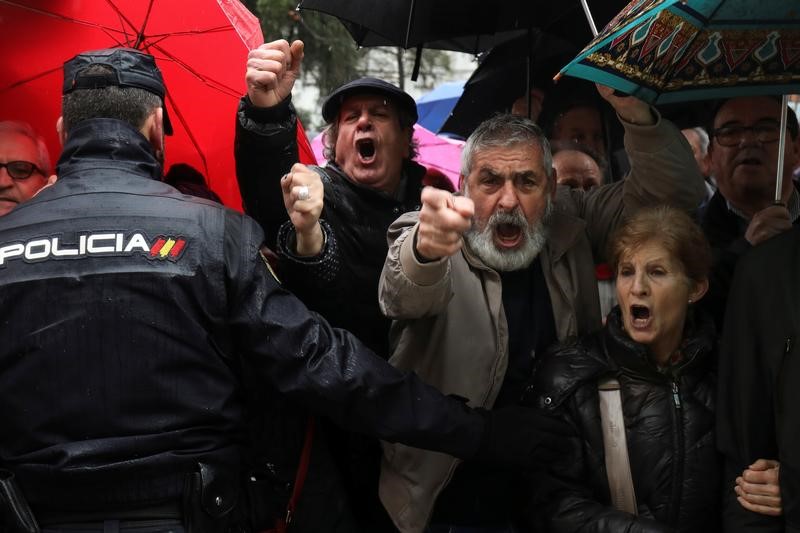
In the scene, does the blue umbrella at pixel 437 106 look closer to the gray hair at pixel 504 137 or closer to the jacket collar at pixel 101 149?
the gray hair at pixel 504 137

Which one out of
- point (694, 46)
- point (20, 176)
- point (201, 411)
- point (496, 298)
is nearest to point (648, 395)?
point (496, 298)

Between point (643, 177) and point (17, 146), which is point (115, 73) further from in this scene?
point (643, 177)

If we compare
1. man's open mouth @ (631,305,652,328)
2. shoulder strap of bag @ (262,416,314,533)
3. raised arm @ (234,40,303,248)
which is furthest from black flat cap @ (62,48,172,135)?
man's open mouth @ (631,305,652,328)

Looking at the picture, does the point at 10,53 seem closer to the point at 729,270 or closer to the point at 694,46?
the point at 694,46

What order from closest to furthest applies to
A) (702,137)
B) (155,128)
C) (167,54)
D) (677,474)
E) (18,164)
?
(155,128)
(677,474)
(18,164)
(167,54)
(702,137)

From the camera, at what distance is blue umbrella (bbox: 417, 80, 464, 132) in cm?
933

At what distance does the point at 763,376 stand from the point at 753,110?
1823 mm

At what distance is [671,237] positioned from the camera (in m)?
3.84

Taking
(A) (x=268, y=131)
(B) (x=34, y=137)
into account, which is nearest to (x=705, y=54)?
(A) (x=268, y=131)

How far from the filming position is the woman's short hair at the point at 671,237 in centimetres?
384

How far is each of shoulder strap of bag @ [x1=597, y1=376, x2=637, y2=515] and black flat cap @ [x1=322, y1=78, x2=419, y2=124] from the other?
5.62 ft

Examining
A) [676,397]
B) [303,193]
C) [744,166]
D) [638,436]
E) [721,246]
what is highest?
[744,166]

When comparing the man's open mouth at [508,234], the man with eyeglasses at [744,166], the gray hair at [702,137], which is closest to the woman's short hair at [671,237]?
the man's open mouth at [508,234]

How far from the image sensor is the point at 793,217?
4.95m
